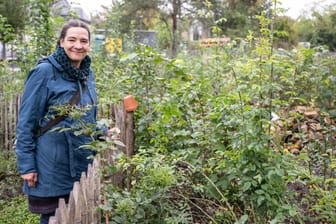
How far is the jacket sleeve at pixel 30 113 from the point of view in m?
2.43

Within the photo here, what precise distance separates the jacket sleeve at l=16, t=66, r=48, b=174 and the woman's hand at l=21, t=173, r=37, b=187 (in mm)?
25

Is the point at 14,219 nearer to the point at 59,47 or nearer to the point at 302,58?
the point at 59,47

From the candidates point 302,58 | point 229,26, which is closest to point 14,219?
point 302,58

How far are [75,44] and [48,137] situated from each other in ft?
1.91

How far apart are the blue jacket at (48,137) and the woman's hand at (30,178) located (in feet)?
0.07

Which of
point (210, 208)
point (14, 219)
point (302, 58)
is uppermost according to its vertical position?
point (302, 58)

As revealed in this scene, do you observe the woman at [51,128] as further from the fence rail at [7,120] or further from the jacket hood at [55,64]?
the fence rail at [7,120]

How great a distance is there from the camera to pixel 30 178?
2477mm

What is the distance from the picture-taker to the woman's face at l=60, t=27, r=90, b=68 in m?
2.58

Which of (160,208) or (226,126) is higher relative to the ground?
(226,126)

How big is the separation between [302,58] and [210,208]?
47.8 inches

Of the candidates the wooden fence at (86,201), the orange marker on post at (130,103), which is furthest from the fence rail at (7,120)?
the wooden fence at (86,201)

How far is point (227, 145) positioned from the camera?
273cm

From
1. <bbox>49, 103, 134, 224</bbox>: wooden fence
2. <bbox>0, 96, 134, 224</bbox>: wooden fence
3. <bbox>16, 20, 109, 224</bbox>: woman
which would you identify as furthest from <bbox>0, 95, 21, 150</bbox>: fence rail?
<bbox>16, 20, 109, 224</bbox>: woman
